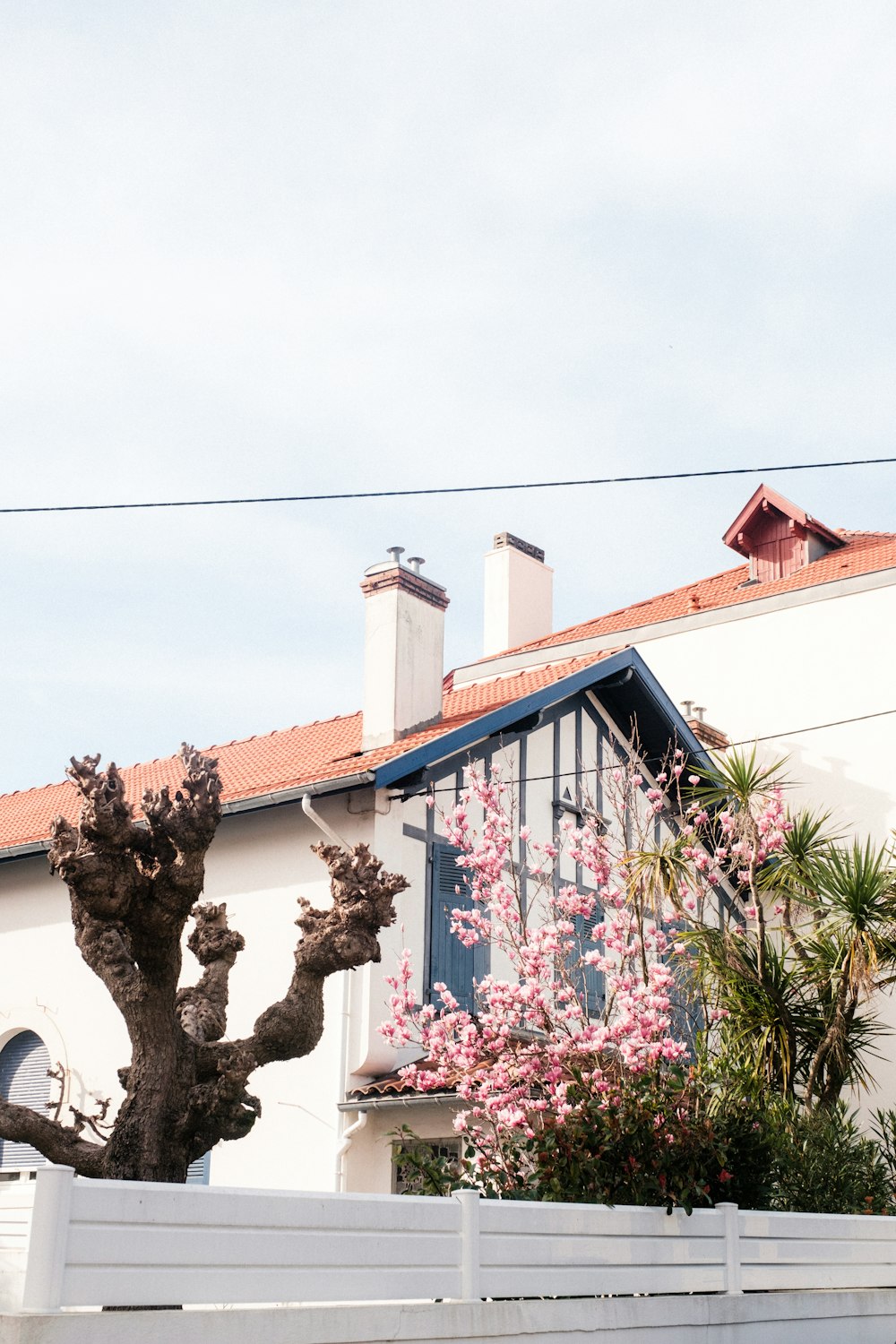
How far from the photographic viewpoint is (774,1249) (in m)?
10.1

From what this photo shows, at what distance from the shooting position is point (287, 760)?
16.9 metres

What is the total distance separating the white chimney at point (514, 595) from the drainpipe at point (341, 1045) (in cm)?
1242

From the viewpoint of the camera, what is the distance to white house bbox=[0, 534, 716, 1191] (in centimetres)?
1376

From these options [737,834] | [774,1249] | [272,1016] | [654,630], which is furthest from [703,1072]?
[654,630]

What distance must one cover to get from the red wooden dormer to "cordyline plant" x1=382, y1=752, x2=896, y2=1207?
8816 mm

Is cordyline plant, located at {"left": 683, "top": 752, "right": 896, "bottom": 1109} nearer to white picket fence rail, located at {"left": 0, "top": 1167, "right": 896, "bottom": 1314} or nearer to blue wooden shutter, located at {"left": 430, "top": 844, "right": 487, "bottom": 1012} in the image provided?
blue wooden shutter, located at {"left": 430, "top": 844, "right": 487, "bottom": 1012}

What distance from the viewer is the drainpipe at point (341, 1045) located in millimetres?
13467

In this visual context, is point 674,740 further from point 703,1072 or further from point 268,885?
point 703,1072

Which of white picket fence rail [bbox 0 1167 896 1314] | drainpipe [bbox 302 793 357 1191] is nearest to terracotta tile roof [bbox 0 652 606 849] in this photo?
drainpipe [bbox 302 793 357 1191]

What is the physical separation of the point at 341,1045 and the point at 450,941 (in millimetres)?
1583

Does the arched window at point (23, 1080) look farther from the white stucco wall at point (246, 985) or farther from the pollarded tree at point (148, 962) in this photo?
the pollarded tree at point (148, 962)

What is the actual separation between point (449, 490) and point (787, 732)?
10.6 meters

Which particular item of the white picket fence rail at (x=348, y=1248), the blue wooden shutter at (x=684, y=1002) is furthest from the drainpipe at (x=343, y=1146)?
the white picket fence rail at (x=348, y=1248)

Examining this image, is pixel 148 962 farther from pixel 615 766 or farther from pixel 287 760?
pixel 615 766
